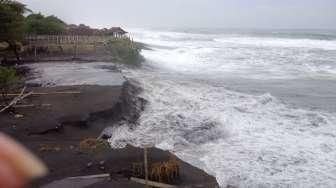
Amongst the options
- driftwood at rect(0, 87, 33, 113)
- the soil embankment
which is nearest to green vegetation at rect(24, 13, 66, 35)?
the soil embankment

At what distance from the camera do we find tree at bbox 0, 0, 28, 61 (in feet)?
70.7

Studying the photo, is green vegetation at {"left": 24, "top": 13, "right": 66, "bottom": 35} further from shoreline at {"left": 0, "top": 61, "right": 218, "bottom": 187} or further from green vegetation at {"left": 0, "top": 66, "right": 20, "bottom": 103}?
green vegetation at {"left": 0, "top": 66, "right": 20, "bottom": 103}

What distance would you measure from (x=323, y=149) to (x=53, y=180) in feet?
21.2

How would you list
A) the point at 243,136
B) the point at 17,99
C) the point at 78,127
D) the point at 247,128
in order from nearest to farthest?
1. the point at 78,127
2. the point at 243,136
3. the point at 247,128
4. the point at 17,99

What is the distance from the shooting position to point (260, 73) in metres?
27.2

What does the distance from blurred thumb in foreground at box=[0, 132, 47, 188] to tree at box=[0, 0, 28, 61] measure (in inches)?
878

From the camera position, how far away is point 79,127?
38.5 ft

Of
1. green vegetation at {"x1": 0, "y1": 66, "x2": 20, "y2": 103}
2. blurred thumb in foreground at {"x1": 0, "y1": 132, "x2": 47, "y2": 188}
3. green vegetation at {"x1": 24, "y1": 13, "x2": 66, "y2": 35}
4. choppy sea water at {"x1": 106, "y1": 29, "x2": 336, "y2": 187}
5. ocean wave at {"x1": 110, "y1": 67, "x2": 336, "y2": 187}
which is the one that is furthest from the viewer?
green vegetation at {"x1": 24, "y1": 13, "x2": 66, "y2": 35}

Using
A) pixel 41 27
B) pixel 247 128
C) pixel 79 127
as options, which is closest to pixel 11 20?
pixel 41 27

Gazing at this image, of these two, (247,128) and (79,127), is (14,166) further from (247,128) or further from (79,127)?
(247,128)

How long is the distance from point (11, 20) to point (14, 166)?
23091 mm

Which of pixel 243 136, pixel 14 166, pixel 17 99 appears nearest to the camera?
pixel 14 166

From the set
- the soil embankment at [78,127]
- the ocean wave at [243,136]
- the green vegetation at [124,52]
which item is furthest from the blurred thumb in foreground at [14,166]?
the green vegetation at [124,52]

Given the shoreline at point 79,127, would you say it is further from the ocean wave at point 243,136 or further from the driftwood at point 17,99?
the ocean wave at point 243,136
